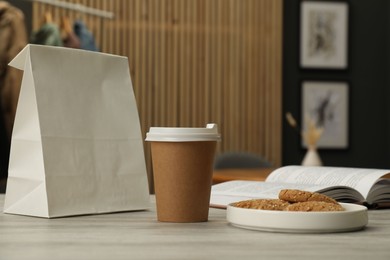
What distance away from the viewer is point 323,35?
5516 mm

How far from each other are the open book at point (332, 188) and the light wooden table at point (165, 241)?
12.0 inches

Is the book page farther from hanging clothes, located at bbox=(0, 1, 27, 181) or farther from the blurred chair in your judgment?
hanging clothes, located at bbox=(0, 1, 27, 181)

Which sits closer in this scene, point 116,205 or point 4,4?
point 116,205

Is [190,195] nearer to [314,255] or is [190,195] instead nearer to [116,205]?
[116,205]

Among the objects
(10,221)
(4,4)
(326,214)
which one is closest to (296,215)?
(326,214)

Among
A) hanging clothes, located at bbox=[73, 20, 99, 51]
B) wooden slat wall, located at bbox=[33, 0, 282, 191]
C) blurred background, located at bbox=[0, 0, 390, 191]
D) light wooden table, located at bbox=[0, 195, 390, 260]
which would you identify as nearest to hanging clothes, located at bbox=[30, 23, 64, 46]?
hanging clothes, located at bbox=[73, 20, 99, 51]

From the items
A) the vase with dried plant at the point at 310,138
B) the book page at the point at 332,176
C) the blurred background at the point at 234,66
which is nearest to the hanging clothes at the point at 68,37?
the blurred background at the point at 234,66

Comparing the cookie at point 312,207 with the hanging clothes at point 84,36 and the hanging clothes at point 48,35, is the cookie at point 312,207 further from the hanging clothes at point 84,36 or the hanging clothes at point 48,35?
the hanging clothes at point 84,36

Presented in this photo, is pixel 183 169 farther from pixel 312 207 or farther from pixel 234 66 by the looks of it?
pixel 234 66

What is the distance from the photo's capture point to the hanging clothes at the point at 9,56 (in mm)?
4391

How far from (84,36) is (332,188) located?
11.2 feet

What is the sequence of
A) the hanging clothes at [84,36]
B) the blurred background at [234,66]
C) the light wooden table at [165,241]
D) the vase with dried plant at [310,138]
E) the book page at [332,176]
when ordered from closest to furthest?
the light wooden table at [165,241] → the book page at [332,176] → the vase with dried plant at [310,138] → the hanging clothes at [84,36] → the blurred background at [234,66]

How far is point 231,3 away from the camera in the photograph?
5.31 m

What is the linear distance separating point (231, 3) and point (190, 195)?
434 cm
